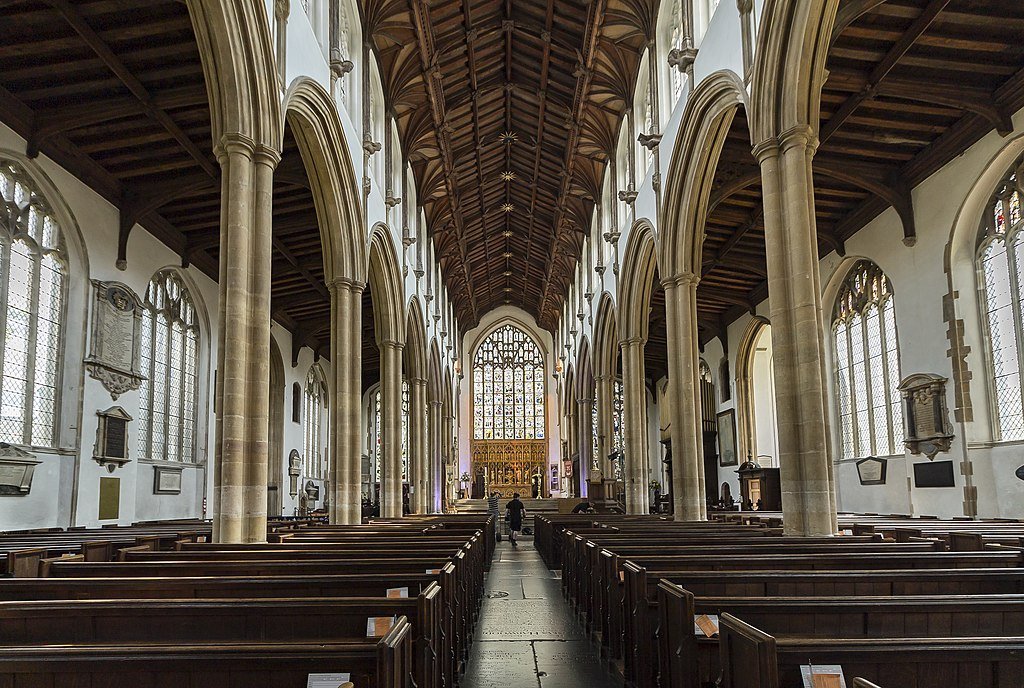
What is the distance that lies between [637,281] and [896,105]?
262 inches

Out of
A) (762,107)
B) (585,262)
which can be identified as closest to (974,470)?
(762,107)

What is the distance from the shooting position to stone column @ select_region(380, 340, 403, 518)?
1639 cm

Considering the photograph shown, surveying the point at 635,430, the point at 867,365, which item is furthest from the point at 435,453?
the point at 867,365

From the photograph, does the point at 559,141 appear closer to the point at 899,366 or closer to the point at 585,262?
the point at 585,262

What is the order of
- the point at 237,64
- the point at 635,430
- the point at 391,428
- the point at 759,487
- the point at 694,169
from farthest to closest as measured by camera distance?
the point at 759,487
the point at 635,430
the point at 391,428
the point at 694,169
the point at 237,64

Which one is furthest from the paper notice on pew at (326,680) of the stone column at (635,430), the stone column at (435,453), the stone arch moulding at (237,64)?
the stone column at (435,453)

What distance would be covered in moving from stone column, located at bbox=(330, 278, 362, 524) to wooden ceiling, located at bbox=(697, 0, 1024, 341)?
6109 millimetres

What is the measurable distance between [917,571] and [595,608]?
2.91 meters

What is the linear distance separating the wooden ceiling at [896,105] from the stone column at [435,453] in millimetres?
12855

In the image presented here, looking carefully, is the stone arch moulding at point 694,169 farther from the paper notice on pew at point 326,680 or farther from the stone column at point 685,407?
the paper notice on pew at point 326,680

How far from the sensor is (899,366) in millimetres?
13570

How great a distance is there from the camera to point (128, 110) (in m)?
10.3

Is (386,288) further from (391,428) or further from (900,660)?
(900,660)

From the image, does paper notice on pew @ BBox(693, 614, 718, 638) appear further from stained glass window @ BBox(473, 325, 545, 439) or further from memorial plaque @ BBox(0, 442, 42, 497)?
stained glass window @ BBox(473, 325, 545, 439)
